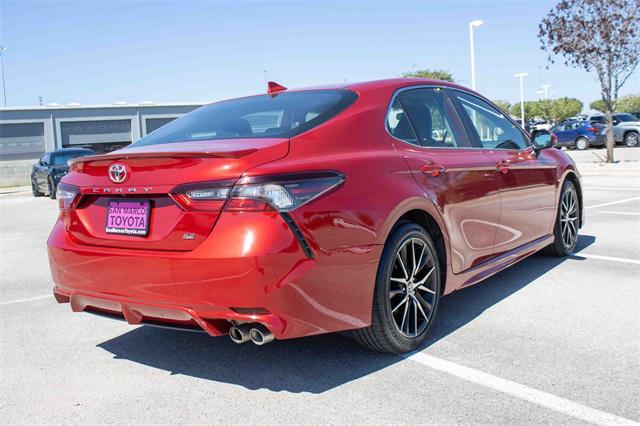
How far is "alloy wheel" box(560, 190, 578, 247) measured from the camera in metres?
6.18

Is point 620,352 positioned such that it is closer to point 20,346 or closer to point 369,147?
point 369,147

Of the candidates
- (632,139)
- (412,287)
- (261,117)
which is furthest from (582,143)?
(261,117)

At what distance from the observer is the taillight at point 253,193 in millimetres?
2939

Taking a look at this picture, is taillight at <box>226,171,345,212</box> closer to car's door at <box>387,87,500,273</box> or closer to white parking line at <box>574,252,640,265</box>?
car's door at <box>387,87,500,273</box>

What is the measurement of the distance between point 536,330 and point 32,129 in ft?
147

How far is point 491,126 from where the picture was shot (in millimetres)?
5281

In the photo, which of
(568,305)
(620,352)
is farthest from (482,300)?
(620,352)

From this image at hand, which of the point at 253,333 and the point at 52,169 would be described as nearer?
the point at 253,333

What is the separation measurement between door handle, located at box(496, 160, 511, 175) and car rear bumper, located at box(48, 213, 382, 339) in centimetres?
179

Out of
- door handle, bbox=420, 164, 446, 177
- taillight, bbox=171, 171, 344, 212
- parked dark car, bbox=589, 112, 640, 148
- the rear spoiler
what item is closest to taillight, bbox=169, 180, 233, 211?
taillight, bbox=171, 171, 344, 212

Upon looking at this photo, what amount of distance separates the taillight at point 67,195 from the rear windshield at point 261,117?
22.3 inches

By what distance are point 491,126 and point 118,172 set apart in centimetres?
321

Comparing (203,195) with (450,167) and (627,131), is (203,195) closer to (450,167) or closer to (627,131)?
(450,167)

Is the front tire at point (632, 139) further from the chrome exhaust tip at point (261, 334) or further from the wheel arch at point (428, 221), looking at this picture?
the chrome exhaust tip at point (261, 334)
